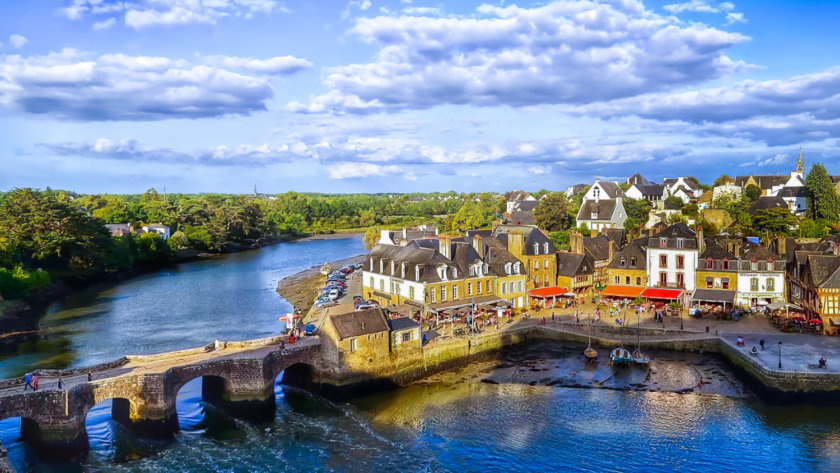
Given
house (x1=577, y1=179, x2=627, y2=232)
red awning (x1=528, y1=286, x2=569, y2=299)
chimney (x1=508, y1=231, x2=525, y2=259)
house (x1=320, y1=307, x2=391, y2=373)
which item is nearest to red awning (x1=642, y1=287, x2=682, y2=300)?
red awning (x1=528, y1=286, x2=569, y2=299)

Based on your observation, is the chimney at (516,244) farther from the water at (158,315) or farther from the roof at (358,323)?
the water at (158,315)

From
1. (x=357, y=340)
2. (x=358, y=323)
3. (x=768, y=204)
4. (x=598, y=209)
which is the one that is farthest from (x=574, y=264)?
(x=768, y=204)

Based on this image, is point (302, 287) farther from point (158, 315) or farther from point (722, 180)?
point (722, 180)

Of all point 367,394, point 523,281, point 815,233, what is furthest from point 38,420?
point 815,233

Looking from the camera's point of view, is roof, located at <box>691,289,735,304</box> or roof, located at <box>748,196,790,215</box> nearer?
roof, located at <box>691,289,735,304</box>

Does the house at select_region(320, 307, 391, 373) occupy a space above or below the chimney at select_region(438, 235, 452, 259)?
below

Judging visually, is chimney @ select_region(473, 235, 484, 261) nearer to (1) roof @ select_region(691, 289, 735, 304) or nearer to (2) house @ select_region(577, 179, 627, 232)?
(1) roof @ select_region(691, 289, 735, 304)
